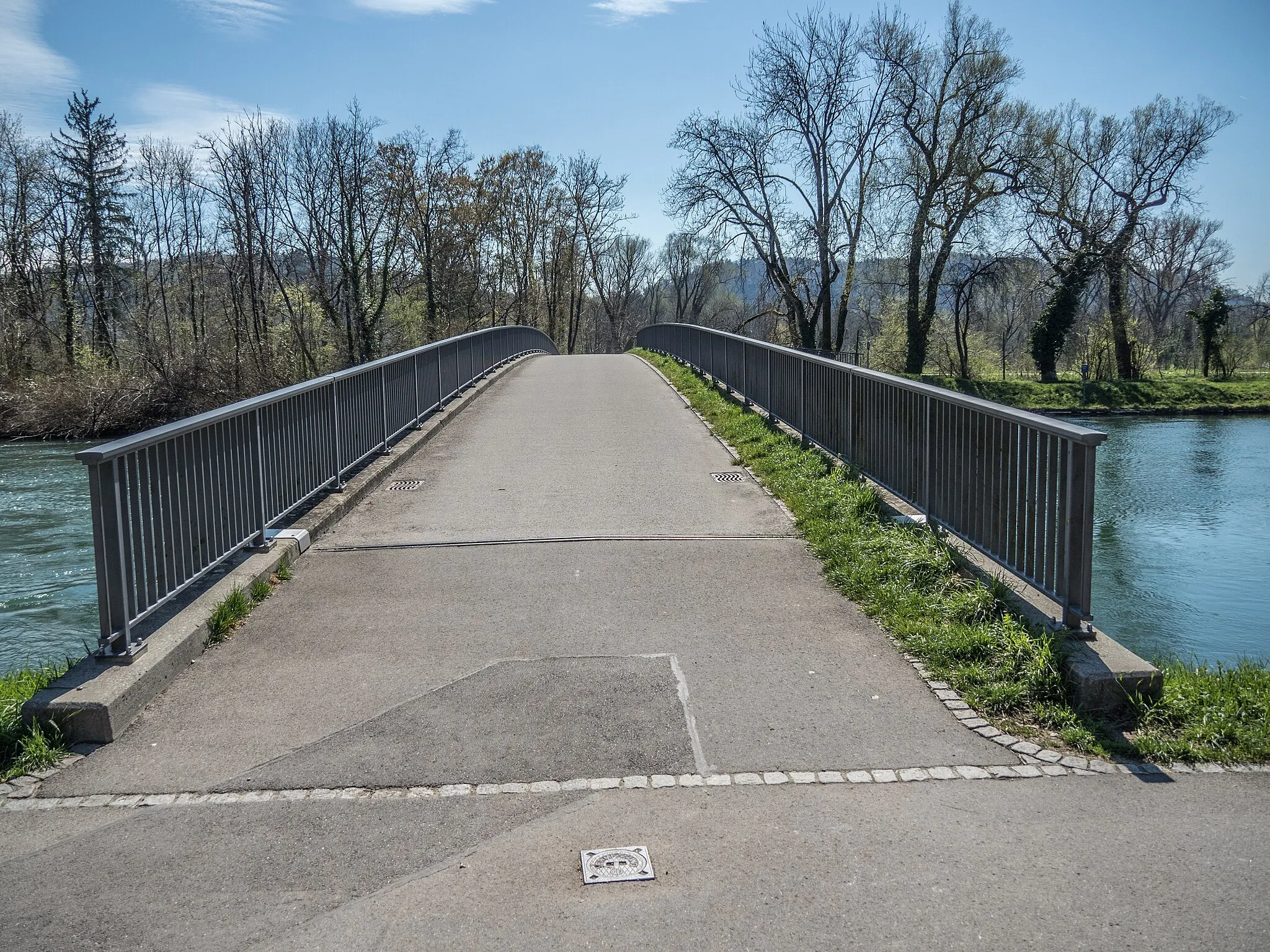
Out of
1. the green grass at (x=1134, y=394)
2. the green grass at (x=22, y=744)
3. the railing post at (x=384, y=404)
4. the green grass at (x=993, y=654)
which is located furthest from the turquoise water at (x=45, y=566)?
the green grass at (x=1134, y=394)

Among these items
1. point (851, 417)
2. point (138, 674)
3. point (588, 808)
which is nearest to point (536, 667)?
point (588, 808)

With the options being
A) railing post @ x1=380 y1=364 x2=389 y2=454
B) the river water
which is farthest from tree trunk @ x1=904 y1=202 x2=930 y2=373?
railing post @ x1=380 y1=364 x2=389 y2=454

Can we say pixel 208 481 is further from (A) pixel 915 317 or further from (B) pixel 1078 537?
(A) pixel 915 317

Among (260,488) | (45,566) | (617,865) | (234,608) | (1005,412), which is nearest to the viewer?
(617,865)

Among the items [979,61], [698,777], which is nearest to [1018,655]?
[698,777]

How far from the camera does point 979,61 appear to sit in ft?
130

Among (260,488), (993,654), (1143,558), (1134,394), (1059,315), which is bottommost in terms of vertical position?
(1143,558)

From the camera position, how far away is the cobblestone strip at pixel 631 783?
390 cm

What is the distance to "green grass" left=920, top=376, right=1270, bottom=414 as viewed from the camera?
37.3m

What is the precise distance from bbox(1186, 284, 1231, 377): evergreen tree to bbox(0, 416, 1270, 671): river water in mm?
27900

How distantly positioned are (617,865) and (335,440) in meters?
6.45

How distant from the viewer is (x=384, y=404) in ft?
37.1

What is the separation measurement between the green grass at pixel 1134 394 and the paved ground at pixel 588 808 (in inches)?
1364

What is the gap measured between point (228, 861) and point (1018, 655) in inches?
145
